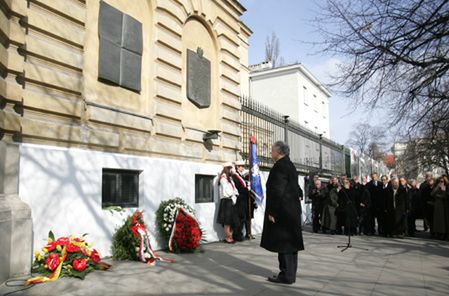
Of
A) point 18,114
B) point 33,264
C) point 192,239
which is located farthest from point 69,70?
point 192,239

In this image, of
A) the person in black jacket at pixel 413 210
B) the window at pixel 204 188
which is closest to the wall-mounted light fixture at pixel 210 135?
the window at pixel 204 188

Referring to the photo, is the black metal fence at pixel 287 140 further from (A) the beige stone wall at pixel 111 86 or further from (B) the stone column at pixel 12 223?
(B) the stone column at pixel 12 223

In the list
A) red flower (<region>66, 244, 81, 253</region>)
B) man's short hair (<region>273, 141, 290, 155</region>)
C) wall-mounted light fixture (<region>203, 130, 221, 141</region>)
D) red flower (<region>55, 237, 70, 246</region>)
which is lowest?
red flower (<region>66, 244, 81, 253</region>)

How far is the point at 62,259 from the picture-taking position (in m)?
5.73

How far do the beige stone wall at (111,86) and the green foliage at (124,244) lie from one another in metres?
1.59

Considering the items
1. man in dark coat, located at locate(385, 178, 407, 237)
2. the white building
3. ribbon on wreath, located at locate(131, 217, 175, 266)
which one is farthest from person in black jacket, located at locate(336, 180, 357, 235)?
the white building

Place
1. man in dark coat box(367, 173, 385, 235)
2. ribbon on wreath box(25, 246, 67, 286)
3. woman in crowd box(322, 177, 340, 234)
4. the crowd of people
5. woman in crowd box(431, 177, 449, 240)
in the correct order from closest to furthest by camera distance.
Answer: ribbon on wreath box(25, 246, 67, 286) < woman in crowd box(431, 177, 449, 240) < the crowd of people < man in dark coat box(367, 173, 385, 235) < woman in crowd box(322, 177, 340, 234)

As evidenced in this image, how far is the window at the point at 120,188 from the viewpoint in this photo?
7520 mm

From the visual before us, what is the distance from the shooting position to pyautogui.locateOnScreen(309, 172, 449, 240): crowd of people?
41.0 feet

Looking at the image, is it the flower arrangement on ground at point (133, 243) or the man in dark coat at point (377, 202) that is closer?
the flower arrangement on ground at point (133, 243)

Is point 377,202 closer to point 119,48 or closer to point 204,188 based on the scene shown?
point 204,188

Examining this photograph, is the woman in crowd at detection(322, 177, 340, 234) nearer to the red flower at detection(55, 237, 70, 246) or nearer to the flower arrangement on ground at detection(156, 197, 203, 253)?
the flower arrangement on ground at detection(156, 197, 203, 253)

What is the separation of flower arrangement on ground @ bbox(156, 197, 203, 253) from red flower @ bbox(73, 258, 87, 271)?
252 cm

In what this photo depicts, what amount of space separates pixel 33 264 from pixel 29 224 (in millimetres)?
671
